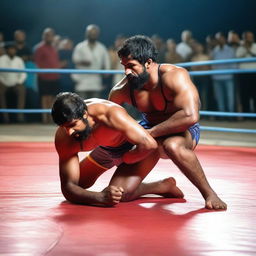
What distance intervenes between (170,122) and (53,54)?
17.6 feet

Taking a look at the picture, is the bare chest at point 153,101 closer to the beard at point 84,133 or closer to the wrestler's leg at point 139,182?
the wrestler's leg at point 139,182

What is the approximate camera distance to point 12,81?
7871 millimetres

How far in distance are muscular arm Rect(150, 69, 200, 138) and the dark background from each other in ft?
24.9

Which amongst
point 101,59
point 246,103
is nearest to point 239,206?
point 246,103

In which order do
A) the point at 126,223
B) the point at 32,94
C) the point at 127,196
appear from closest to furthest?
the point at 126,223 < the point at 127,196 < the point at 32,94

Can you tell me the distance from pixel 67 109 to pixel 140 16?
8363 millimetres

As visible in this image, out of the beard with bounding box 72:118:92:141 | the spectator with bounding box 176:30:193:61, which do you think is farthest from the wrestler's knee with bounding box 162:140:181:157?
the spectator with bounding box 176:30:193:61

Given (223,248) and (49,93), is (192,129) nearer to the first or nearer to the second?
(223,248)

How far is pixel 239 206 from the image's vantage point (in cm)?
358

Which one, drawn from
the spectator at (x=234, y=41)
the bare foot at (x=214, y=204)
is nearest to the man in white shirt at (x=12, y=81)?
the spectator at (x=234, y=41)

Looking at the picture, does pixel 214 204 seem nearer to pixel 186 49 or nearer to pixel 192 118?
pixel 192 118

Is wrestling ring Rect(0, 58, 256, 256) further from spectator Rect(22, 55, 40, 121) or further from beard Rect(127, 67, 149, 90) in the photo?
spectator Rect(22, 55, 40, 121)

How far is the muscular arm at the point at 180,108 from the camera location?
359cm

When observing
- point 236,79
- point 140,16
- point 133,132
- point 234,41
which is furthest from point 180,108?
point 140,16
